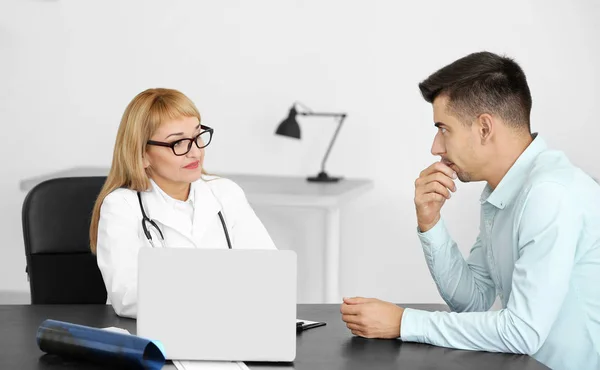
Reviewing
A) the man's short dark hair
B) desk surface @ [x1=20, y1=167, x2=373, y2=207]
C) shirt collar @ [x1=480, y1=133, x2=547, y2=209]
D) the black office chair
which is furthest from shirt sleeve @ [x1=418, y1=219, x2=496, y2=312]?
desk surface @ [x1=20, y1=167, x2=373, y2=207]

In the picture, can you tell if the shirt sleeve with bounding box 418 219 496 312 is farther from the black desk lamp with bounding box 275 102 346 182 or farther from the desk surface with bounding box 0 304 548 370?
the black desk lamp with bounding box 275 102 346 182

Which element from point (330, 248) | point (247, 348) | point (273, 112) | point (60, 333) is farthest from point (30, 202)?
point (273, 112)

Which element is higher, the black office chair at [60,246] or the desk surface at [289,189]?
the black office chair at [60,246]

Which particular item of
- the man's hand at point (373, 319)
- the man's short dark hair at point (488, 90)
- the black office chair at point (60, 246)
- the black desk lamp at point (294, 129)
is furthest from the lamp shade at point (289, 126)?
the man's hand at point (373, 319)

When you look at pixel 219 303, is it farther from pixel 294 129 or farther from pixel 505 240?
pixel 294 129

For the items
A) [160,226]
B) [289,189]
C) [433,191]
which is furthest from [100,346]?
[289,189]

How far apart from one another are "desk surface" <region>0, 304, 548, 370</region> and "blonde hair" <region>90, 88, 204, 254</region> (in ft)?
1.53

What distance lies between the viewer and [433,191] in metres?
1.88

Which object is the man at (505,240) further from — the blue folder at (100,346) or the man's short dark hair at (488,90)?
the blue folder at (100,346)

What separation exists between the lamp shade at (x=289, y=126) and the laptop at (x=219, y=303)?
2.53 metres

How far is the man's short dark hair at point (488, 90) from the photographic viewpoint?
1.79m

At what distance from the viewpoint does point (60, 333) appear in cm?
142

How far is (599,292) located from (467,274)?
33 centimetres

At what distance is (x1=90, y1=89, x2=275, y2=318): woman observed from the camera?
202cm
